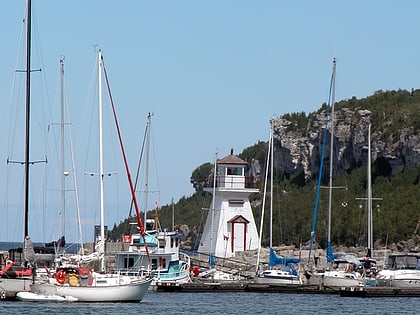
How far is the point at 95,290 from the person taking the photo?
48875mm

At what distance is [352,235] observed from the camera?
91.6m

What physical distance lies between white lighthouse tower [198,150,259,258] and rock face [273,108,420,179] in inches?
1172

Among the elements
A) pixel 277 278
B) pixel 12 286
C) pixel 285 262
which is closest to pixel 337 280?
pixel 277 278

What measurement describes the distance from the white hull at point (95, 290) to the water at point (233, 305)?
0.94 ft

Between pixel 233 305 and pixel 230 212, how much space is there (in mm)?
22794

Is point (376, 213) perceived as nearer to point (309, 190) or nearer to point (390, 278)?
point (309, 190)

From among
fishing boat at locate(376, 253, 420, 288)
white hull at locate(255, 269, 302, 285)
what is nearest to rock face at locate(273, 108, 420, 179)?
fishing boat at locate(376, 253, 420, 288)

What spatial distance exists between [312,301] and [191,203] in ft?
270

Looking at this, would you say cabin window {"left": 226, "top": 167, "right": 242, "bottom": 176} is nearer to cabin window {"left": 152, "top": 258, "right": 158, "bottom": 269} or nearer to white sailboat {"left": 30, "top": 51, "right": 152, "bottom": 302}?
cabin window {"left": 152, "top": 258, "right": 158, "bottom": 269}

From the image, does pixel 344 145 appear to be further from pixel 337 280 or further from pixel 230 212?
pixel 337 280

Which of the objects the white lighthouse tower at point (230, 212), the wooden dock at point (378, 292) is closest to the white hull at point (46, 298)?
the wooden dock at point (378, 292)

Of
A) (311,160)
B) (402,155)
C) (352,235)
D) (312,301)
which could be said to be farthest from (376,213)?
(312,301)

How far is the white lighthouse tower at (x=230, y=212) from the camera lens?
255ft

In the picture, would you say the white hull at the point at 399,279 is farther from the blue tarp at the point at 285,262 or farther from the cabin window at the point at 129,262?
the cabin window at the point at 129,262
